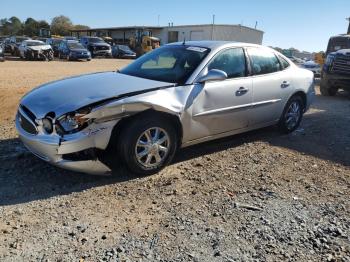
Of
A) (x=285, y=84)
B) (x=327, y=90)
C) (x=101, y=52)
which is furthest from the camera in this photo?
(x=101, y=52)

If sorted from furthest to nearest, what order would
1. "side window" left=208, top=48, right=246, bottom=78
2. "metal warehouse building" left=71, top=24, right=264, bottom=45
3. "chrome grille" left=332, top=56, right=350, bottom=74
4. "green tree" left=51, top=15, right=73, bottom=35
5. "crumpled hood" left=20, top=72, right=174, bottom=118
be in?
1. "green tree" left=51, top=15, right=73, bottom=35
2. "metal warehouse building" left=71, top=24, right=264, bottom=45
3. "chrome grille" left=332, top=56, right=350, bottom=74
4. "side window" left=208, top=48, right=246, bottom=78
5. "crumpled hood" left=20, top=72, right=174, bottom=118

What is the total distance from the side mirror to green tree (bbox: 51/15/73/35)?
85.7 m

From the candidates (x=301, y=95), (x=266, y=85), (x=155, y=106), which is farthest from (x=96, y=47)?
(x=155, y=106)

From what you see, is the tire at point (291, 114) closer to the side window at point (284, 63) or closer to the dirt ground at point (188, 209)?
the side window at point (284, 63)

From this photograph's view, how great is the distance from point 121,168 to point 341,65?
9301 millimetres

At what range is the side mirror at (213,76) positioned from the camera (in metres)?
4.94

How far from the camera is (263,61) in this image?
6.05 metres

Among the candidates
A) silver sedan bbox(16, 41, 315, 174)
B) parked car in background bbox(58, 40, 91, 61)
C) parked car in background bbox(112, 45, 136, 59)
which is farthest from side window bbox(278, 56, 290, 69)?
parked car in background bbox(112, 45, 136, 59)

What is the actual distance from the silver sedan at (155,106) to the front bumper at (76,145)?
1cm

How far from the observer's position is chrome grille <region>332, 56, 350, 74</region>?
37.9ft

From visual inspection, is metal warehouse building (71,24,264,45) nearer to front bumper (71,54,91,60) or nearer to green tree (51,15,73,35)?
front bumper (71,54,91,60)

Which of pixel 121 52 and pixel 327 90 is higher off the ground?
pixel 327 90

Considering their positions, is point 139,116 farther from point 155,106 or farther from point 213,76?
point 213,76

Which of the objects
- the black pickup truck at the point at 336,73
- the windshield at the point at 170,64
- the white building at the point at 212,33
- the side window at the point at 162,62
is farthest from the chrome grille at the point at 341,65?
the white building at the point at 212,33
